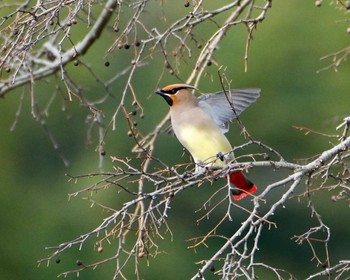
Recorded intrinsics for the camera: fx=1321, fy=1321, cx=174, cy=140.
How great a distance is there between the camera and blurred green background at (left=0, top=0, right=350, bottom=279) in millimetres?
14422

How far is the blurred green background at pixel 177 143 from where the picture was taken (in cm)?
1442

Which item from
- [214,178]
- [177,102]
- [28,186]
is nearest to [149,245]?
[214,178]

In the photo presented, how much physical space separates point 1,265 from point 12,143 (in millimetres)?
1467

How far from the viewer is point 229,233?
571 inches

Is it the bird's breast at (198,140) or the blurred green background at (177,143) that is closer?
the bird's breast at (198,140)

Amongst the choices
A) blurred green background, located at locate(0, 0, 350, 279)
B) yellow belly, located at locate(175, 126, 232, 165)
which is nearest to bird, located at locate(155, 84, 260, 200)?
yellow belly, located at locate(175, 126, 232, 165)

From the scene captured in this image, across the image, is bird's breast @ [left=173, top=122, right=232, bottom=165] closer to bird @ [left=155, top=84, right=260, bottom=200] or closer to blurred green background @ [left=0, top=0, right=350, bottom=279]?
bird @ [left=155, top=84, right=260, bottom=200]

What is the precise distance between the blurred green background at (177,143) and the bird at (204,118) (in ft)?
25.6

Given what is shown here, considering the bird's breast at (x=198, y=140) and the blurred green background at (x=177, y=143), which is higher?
the blurred green background at (x=177, y=143)

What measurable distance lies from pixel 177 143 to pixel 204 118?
822 centimetres

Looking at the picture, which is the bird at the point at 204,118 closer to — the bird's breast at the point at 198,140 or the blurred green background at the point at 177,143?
the bird's breast at the point at 198,140

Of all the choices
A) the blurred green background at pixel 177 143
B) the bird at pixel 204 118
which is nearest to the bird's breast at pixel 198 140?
the bird at pixel 204 118

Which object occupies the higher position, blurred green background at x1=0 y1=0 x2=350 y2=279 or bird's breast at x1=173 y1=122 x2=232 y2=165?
blurred green background at x1=0 y1=0 x2=350 y2=279

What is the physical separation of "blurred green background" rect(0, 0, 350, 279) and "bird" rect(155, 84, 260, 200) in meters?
7.81
